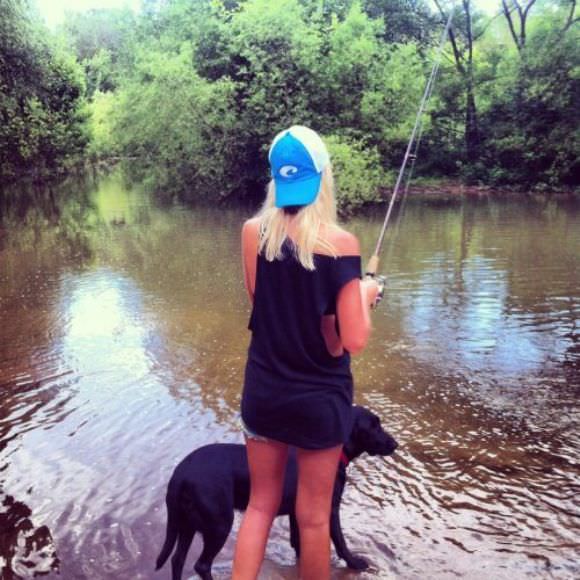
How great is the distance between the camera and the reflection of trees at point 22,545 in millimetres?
2979

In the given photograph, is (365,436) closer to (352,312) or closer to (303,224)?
(352,312)

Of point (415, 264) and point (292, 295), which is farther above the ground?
point (292, 295)

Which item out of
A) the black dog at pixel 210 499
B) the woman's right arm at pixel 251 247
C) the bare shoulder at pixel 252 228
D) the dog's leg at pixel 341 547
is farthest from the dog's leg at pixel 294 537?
the bare shoulder at pixel 252 228

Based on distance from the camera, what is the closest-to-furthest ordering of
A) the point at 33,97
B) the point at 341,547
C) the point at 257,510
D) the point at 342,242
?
1. the point at 342,242
2. the point at 257,510
3. the point at 341,547
4. the point at 33,97

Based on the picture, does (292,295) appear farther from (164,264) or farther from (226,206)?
(226,206)

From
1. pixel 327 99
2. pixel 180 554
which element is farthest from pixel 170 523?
pixel 327 99

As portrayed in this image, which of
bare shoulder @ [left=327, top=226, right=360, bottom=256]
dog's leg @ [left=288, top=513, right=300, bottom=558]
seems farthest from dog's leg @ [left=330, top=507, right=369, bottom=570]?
bare shoulder @ [left=327, top=226, right=360, bottom=256]

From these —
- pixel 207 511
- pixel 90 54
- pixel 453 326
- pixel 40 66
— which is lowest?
pixel 453 326

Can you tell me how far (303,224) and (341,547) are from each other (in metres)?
1.59

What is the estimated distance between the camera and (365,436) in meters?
2.90

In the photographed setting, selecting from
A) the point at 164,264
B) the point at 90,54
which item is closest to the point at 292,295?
→ the point at 164,264

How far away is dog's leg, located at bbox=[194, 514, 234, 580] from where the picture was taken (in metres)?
2.62

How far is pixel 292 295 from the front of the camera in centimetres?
209

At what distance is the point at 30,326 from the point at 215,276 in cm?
309
